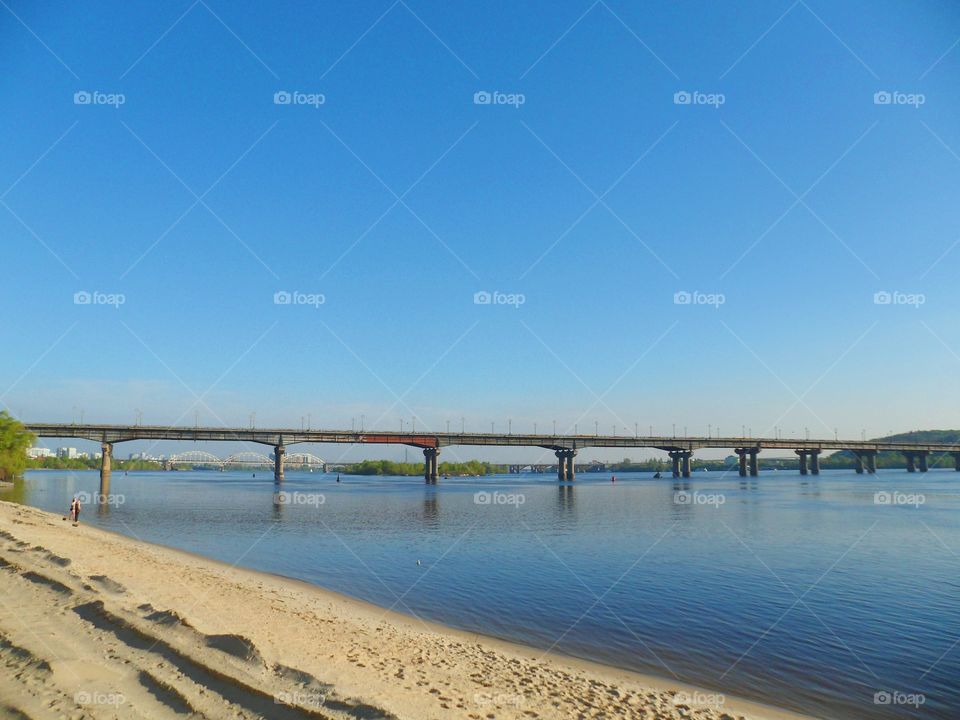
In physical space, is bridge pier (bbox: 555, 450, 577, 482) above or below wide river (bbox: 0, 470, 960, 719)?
below

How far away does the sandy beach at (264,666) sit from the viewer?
11305mm

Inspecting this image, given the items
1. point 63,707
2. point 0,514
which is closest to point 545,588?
point 63,707

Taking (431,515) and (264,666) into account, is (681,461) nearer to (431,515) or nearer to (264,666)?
(431,515)

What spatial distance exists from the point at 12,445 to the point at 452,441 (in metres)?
86.8

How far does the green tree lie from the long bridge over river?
41.7ft

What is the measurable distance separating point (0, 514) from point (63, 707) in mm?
39055

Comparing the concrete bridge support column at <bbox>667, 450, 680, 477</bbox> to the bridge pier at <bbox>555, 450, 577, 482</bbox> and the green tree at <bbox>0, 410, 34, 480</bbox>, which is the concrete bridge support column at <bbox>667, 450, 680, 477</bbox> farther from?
the green tree at <bbox>0, 410, 34, 480</bbox>

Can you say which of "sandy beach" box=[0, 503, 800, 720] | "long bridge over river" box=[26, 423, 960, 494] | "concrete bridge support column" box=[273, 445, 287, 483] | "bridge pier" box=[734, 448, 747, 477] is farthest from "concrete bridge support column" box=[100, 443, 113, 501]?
"bridge pier" box=[734, 448, 747, 477]

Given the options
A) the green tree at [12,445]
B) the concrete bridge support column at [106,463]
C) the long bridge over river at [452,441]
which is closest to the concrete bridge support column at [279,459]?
the long bridge over river at [452,441]

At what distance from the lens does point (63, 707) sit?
10.9 meters

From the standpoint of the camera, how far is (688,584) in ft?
91.4

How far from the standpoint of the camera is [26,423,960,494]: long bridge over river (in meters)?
118

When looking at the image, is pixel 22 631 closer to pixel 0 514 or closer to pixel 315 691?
pixel 315 691

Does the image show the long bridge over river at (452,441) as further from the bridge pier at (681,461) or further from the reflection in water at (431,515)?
the reflection in water at (431,515)
